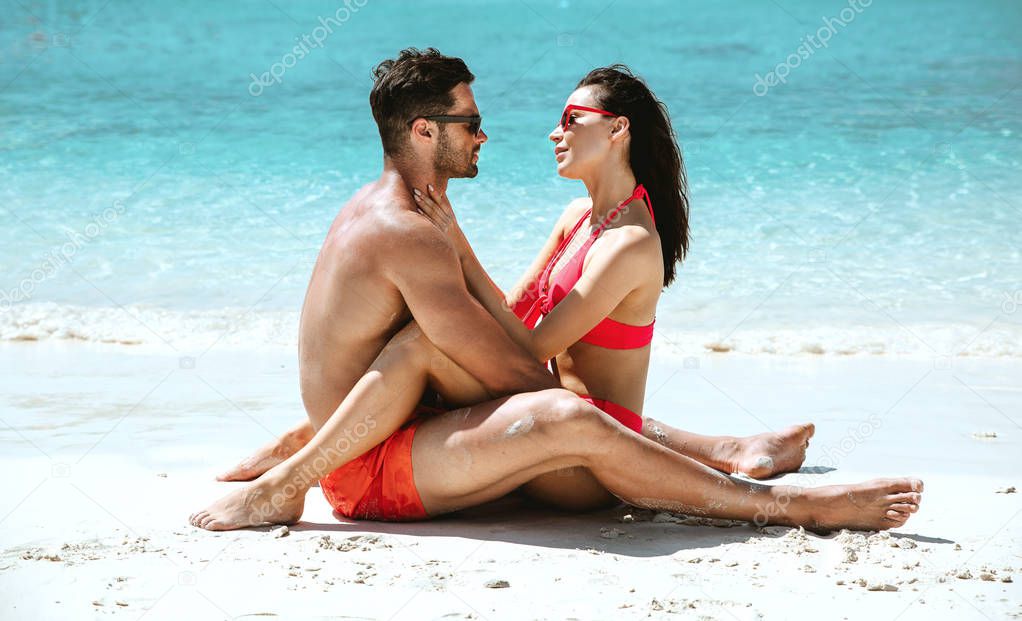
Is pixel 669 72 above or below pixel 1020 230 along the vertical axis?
above

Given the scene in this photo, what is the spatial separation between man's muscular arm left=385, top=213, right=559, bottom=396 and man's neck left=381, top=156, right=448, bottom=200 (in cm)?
21

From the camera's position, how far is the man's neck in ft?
A: 12.5

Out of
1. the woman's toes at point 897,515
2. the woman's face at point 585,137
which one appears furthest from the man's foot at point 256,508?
the woman's toes at point 897,515

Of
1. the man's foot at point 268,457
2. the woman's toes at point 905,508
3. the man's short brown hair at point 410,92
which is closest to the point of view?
the woman's toes at point 905,508

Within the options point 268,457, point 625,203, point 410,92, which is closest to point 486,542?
point 268,457

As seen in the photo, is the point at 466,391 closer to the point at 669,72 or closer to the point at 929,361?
the point at 929,361

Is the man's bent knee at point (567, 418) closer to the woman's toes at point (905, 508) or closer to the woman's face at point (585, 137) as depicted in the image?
the woman's toes at point (905, 508)

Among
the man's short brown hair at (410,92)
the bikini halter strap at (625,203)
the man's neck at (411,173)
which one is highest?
the man's short brown hair at (410,92)

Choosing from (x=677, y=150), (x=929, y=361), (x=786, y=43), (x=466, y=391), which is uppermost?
(x=786, y=43)

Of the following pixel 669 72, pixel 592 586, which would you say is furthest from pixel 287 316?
pixel 669 72

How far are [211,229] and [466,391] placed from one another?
22.5 feet

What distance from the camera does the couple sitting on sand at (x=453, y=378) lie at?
3.56 m

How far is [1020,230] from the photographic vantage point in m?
9.70

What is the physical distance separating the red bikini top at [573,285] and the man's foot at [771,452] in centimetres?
74
